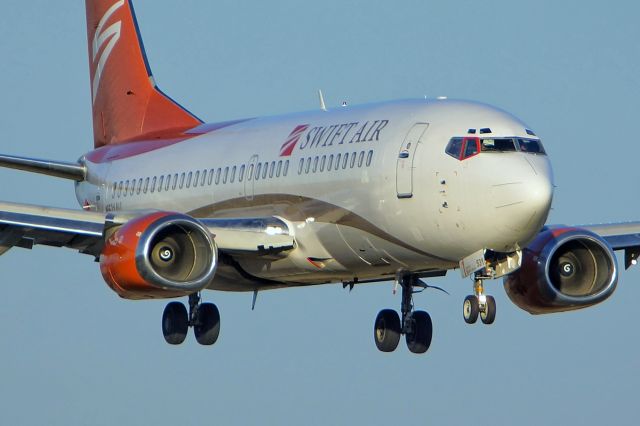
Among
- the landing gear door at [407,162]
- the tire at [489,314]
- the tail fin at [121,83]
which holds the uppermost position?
the tail fin at [121,83]

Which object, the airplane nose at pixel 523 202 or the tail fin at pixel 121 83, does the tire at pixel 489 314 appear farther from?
the tail fin at pixel 121 83

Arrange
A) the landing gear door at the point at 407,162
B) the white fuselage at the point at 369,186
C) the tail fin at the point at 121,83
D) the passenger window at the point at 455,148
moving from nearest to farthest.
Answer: the white fuselage at the point at 369,186 < the passenger window at the point at 455,148 < the landing gear door at the point at 407,162 < the tail fin at the point at 121,83

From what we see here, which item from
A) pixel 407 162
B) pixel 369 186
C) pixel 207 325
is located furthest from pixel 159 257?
pixel 207 325

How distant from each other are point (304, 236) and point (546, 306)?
6.00m

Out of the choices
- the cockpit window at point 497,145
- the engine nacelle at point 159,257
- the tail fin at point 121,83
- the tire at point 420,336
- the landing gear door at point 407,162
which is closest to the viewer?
the cockpit window at point 497,145

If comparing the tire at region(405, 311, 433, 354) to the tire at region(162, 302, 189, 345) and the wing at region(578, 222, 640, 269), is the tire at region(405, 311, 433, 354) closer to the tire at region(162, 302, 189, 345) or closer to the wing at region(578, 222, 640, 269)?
the wing at region(578, 222, 640, 269)

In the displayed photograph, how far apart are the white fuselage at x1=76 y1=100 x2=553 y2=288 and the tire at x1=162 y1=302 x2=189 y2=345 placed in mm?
2652

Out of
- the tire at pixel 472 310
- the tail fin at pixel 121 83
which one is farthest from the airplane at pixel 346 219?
the tail fin at pixel 121 83

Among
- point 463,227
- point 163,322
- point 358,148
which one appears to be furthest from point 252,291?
point 463,227

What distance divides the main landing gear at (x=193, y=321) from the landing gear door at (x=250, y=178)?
4.30 m

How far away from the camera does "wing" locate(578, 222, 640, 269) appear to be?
144ft

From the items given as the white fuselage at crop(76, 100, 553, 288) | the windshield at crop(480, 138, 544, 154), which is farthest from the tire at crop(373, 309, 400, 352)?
the windshield at crop(480, 138, 544, 154)

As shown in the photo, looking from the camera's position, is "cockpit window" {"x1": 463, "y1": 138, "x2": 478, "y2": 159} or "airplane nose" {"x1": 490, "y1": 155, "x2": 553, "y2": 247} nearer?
"airplane nose" {"x1": 490, "y1": 155, "x2": 553, "y2": 247}

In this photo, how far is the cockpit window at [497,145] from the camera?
123ft
